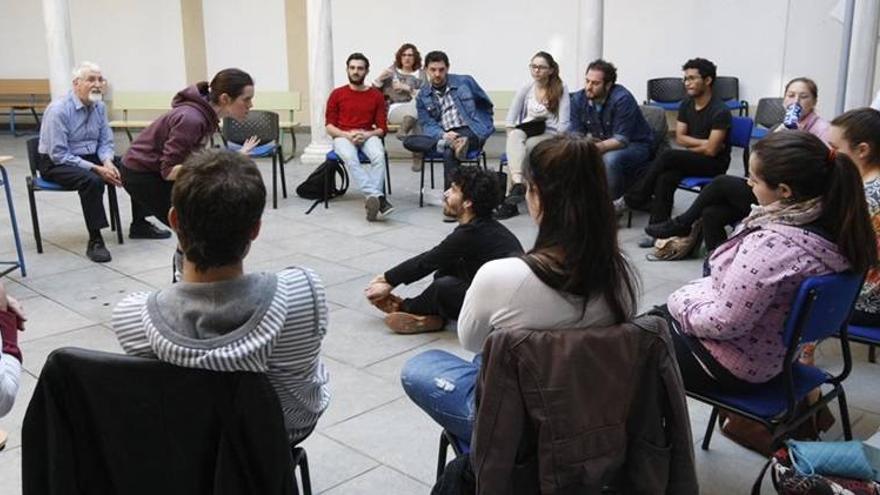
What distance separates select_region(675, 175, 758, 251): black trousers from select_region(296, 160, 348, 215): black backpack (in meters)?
3.04

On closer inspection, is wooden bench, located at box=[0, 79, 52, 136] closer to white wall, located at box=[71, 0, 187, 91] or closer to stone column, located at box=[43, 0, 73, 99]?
white wall, located at box=[71, 0, 187, 91]

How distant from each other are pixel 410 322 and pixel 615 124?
2.71 metres

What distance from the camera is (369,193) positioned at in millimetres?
6520

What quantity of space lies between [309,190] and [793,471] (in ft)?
17.4

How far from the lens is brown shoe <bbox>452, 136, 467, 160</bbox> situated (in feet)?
22.1

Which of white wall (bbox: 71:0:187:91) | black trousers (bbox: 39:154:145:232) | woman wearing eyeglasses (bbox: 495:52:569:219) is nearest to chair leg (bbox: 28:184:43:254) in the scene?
black trousers (bbox: 39:154:145:232)

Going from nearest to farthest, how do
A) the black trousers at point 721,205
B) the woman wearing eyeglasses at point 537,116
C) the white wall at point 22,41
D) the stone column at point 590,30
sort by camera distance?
the black trousers at point 721,205
the woman wearing eyeglasses at point 537,116
the stone column at point 590,30
the white wall at point 22,41

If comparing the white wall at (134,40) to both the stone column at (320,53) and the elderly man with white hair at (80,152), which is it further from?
the elderly man with white hair at (80,152)

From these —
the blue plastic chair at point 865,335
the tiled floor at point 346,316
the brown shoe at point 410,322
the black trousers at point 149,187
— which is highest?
the black trousers at point 149,187

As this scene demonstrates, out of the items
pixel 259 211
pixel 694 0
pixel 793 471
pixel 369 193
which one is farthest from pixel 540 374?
pixel 694 0

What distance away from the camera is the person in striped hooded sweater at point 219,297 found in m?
1.68

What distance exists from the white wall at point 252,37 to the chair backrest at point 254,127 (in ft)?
11.0

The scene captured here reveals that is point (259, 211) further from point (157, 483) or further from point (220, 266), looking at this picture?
point (157, 483)

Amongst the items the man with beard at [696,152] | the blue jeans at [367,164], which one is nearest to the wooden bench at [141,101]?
the blue jeans at [367,164]
